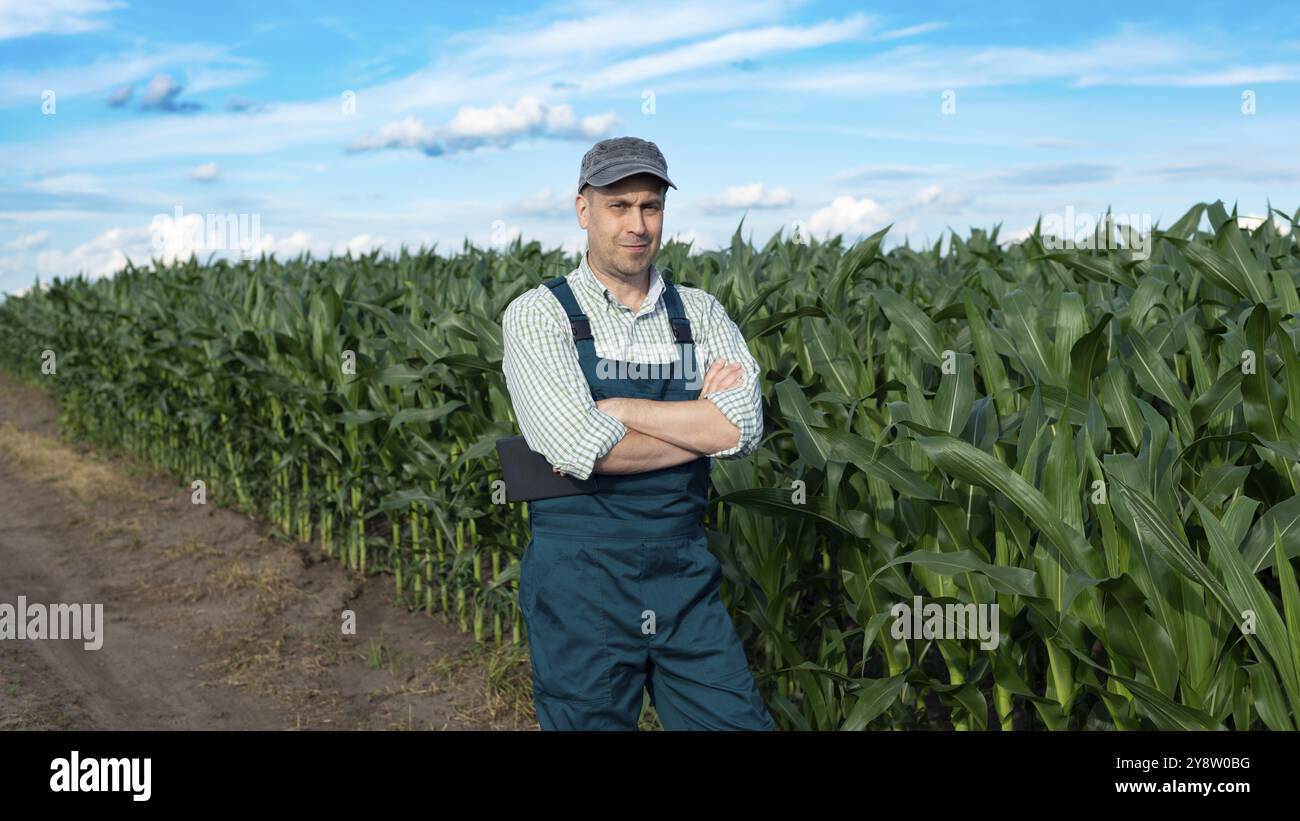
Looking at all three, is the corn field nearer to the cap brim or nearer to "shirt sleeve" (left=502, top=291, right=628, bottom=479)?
"shirt sleeve" (left=502, top=291, right=628, bottom=479)

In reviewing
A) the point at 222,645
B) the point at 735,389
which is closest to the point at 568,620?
the point at 735,389

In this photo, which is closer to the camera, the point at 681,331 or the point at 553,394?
the point at 553,394

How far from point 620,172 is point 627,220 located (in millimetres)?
137

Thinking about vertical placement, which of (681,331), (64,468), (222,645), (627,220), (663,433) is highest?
(627,220)

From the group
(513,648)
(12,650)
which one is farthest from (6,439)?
(513,648)

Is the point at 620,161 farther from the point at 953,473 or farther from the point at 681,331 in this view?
the point at 953,473

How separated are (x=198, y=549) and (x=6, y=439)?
6308mm

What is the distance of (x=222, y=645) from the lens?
6.05 meters

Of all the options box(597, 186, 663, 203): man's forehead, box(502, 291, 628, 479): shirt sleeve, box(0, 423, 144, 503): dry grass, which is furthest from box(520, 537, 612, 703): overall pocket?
box(0, 423, 144, 503): dry grass

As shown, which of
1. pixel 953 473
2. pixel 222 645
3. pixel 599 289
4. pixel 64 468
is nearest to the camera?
pixel 953 473

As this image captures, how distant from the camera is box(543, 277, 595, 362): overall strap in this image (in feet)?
9.38

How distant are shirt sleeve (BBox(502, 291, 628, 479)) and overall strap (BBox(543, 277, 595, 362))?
21mm

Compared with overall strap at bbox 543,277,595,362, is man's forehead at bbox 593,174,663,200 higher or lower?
higher

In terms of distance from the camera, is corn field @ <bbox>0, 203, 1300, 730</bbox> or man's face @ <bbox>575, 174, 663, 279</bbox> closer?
corn field @ <bbox>0, 203, 1300, 730</bbox>
